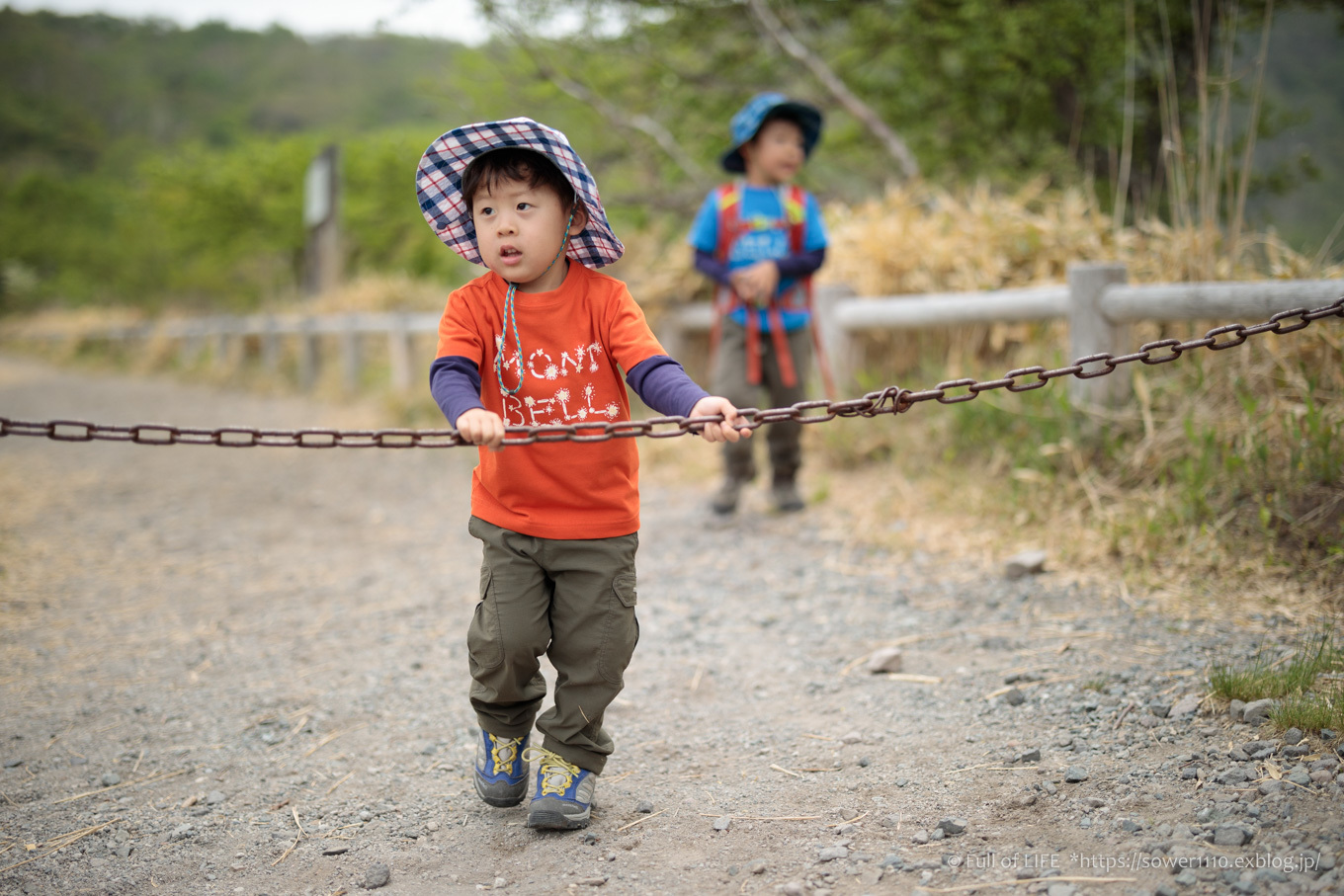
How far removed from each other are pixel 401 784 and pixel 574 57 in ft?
25.1

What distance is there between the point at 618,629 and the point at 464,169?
109 cm

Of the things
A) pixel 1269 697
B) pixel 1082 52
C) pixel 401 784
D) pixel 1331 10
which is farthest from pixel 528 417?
pixel 1331 10

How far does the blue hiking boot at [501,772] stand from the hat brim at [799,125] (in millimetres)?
3222

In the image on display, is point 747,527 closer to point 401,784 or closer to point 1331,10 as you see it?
point 401,784

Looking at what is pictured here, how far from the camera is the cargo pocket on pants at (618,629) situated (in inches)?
83.6

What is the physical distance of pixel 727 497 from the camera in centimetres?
496

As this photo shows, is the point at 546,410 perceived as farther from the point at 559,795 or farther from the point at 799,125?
the point at 799,125

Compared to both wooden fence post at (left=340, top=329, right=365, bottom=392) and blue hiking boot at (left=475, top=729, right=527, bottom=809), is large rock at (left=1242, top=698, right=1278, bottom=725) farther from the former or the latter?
wooden fence post at (left=340, top=329, right=365, bottom=392)

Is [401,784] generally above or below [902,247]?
below

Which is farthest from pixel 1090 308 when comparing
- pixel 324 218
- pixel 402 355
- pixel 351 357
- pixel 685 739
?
pixel 324 218

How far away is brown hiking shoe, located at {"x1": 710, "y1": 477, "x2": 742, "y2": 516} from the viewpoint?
4.96 meters

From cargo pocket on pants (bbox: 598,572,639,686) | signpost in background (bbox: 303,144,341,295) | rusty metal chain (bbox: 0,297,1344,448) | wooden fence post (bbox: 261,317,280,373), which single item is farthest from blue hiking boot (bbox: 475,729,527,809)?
signpost in background (bbox: 303,144,341,295)

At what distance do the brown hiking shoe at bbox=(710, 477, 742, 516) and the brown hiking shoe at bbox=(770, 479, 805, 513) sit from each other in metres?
0.19

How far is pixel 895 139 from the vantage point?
725 centimetres
